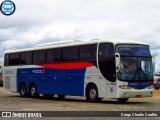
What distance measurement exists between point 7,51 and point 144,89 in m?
13.2

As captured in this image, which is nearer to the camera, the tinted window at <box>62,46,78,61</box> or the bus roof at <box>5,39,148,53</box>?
the bus roof at <box>5,39,148,53</box>

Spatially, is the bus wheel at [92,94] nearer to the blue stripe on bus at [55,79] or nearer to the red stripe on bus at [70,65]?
the blue stripe on bus at [55,79]

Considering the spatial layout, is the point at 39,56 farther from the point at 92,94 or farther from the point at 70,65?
the point at 92,94

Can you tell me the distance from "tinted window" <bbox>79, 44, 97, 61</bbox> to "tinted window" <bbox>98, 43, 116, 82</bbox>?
1.56ft

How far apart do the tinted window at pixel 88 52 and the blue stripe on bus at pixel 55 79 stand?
0.68m

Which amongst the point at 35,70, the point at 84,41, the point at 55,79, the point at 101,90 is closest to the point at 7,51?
the point at 35,70

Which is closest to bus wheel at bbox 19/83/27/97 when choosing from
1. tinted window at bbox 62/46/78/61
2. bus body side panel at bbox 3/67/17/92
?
bus body side panel at bbox 3/67/17/92

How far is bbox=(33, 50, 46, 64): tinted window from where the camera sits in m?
27.7

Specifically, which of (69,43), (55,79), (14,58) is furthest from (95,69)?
(14,58)

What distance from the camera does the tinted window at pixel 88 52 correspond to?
902 inches

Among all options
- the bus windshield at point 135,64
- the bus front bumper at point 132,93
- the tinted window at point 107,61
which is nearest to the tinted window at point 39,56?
the tinted window at point 107,61

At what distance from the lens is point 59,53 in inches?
1016

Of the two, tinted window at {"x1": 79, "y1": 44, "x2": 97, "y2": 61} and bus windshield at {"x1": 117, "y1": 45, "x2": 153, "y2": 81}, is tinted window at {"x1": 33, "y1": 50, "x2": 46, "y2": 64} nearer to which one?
tinted window at {"x1": 79, "y1": 44, "x2": 97, "y2": 61}

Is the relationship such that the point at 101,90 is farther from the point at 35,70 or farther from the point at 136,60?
the point at 35,70
